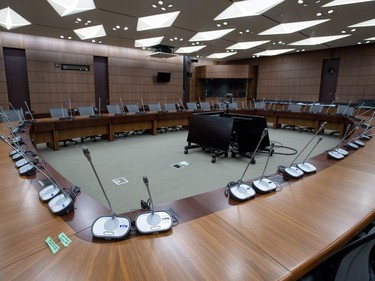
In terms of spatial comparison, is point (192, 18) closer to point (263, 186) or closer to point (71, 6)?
point (71, 6)

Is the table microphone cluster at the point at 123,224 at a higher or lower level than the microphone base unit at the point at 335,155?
lower

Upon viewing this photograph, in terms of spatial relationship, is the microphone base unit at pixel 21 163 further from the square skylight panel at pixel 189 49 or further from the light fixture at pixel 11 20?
the square skylight panel at pixel 189 49

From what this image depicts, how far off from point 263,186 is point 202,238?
0.74 meters

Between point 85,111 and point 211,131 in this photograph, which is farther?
point 85,111

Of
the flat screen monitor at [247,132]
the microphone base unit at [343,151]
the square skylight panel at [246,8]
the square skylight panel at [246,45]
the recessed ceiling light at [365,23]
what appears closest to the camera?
the microphone base unit at [343,151]

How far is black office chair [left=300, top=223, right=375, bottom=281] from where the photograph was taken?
2.88ft

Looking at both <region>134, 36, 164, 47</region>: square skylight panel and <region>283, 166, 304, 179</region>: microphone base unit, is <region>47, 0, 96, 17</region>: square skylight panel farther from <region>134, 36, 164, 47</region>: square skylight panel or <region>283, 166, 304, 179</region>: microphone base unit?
<region>283, 166, 304, 179</region>: microphone base unit

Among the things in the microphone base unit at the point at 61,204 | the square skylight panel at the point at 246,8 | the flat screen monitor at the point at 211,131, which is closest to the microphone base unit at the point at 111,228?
the microphone base unit at the point at 61,204

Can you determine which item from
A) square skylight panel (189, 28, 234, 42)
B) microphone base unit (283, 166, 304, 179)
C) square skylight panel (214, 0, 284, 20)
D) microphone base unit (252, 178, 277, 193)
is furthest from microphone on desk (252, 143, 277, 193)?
square skylight panel (189, 28, 234, 42)

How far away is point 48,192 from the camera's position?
1.53m

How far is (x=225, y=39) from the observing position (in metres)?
8.23

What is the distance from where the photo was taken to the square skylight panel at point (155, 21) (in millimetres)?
6207

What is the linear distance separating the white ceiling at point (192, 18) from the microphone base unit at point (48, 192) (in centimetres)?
449

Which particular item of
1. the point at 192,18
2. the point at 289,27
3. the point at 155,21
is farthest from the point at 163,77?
the point at 289,27
